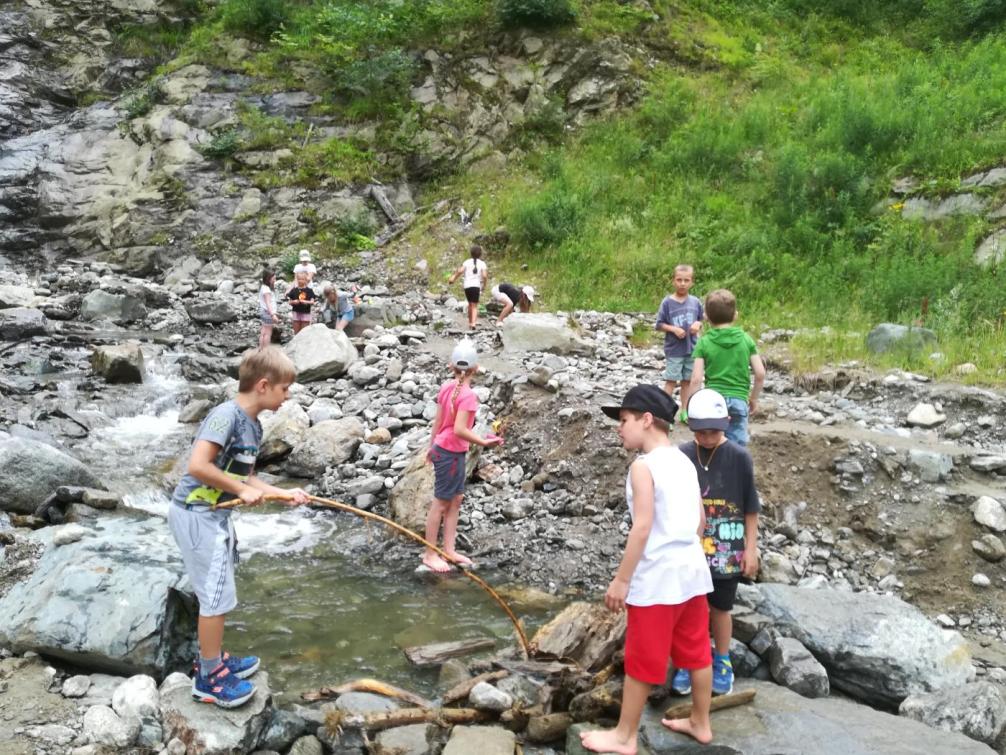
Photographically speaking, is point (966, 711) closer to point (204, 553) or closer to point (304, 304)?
point (204, 553)

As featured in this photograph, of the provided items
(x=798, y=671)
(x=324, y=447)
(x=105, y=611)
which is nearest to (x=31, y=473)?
(x=324, y=447)

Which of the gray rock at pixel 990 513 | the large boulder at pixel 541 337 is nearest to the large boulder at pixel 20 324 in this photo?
the large boulder at pixel 541 337

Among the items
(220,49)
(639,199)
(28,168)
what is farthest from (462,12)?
(28,168)

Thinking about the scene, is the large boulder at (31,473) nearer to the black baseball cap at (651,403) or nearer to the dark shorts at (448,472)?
the dark shorts at (448,472)

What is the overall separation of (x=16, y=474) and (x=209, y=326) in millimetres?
9167

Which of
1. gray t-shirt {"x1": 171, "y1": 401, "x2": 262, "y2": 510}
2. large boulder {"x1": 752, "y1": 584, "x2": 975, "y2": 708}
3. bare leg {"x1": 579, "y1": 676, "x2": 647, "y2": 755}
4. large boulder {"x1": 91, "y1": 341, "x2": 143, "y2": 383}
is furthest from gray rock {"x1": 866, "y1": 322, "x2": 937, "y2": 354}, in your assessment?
large boulder {"x1": 91, "y1": 341, "x2": 143, "y2": 383}

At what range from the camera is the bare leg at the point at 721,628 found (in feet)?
14.1

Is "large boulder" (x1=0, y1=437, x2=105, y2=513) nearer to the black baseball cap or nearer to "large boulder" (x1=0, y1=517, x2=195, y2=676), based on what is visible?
"large boulder" (x1=0, y1=517, x2=195, y2=676)

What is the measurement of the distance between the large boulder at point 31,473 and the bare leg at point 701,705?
6.53 m

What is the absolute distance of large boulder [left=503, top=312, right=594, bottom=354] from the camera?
1197cm

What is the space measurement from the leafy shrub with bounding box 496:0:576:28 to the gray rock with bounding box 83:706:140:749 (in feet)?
80.2

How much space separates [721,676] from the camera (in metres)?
4.26

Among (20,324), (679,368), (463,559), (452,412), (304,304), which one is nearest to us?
(452,412)

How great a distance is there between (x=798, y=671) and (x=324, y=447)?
20.9 feet
